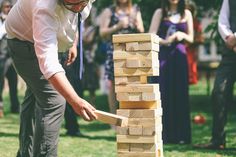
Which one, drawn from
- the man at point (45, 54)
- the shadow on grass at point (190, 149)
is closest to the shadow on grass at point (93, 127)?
the shadow on grass at point (190, 149)

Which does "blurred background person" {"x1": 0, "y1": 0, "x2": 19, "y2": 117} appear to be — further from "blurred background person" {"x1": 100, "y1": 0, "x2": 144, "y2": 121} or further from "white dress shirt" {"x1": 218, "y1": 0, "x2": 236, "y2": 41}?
"white dress shirt" {"x1": 218, "y1": 0, "x2": 236, "y2": 41}

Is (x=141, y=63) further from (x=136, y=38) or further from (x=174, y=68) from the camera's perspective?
(x=174, y=68)

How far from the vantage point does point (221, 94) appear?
611 cm

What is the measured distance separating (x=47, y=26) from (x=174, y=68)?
3.56 m

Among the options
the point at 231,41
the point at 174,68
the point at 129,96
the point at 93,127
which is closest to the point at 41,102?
the point at 129,96

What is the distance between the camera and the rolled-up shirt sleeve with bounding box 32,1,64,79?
3.68m

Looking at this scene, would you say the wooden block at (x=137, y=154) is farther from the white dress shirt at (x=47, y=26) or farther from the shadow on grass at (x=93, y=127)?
the shadow on grass at (x=93, y=127)

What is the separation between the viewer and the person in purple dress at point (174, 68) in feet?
23.0

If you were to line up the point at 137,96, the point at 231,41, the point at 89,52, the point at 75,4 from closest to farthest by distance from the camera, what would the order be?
the point at 75,4, the point at 137,96, the point at 231,41, the point at 89,52

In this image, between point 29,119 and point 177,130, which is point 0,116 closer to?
point 177,130

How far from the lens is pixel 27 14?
13.9 ft

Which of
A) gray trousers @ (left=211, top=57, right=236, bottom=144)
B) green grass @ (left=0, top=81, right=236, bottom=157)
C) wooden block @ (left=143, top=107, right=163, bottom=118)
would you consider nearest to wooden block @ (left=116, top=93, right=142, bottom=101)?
wooden block @ (left=143, top=107, right=163, bottom=118)


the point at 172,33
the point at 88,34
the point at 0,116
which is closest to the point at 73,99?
the point at 172,33

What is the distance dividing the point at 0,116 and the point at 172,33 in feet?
13.6
